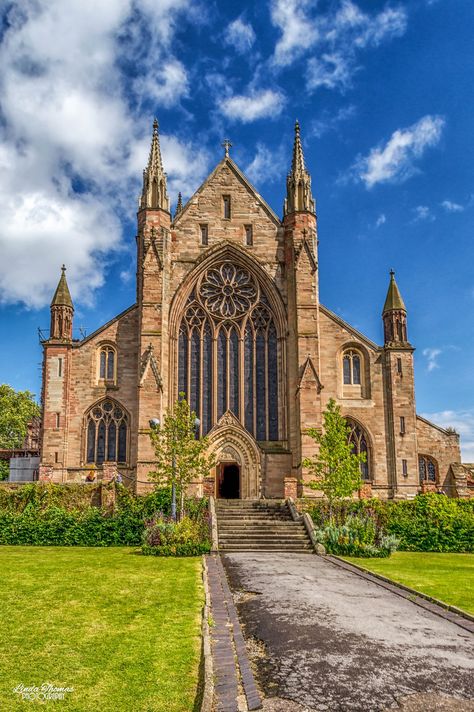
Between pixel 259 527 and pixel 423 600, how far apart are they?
11981mm

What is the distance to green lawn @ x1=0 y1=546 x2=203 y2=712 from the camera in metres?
6.79

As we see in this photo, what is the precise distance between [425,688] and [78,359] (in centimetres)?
2880

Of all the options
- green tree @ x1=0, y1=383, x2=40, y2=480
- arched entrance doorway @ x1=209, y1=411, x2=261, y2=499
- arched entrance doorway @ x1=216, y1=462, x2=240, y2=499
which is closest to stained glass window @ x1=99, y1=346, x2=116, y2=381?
arched entrance doorway @ x1=209, y1=411, x2=261, y2=499

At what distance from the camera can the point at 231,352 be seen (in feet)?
112

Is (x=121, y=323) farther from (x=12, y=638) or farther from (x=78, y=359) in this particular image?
(x=12, y=638)

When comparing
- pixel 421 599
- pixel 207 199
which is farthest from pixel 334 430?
pixel 207 199

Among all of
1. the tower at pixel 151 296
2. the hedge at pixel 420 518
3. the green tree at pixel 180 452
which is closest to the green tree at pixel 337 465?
the hedge at pixel 420 518

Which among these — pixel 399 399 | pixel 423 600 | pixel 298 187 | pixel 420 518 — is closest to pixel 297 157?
pixel 298 187

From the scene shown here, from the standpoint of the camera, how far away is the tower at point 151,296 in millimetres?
30797

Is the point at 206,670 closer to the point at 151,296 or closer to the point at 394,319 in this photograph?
the point at 151,296

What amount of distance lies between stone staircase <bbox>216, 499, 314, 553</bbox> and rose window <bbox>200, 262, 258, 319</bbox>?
11.5 metres

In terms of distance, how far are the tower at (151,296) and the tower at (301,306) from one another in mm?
6889

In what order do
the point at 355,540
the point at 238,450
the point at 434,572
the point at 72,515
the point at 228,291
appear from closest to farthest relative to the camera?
the point at 434,572 → the point at 355,540 → the point at 72,515 → the point at 238,450 → the point at 228,291

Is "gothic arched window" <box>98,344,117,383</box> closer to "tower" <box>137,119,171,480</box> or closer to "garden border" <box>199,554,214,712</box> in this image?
"tower" <box>137,119,171,480</box>
